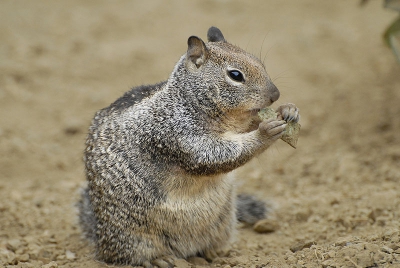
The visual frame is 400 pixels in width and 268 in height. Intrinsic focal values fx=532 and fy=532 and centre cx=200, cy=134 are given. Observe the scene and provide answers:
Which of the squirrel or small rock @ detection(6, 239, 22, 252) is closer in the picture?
the squirrel

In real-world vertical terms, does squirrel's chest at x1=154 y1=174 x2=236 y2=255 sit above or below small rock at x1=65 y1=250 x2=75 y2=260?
above

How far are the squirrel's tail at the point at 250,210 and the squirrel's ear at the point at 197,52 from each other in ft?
6.09

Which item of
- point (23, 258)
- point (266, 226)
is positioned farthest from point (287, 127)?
point (23, 258)

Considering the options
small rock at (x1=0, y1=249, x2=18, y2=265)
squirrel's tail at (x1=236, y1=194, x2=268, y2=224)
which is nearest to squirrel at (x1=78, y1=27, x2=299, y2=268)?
small rock at (x1=0, y1=249, x2=18, y2=265)

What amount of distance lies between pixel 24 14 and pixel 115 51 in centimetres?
238

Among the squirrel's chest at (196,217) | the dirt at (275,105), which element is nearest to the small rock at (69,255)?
the dirt at (275,105)

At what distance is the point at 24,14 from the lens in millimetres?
10898

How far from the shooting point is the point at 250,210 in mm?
6035

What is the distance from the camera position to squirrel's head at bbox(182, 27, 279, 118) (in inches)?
183

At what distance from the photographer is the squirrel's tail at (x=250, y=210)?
6000 mm

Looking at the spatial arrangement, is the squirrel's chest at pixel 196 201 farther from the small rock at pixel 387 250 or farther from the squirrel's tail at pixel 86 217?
the small rock at pixel 387 250

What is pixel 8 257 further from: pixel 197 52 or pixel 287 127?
pixel 287 127

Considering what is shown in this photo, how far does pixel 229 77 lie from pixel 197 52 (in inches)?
16.5

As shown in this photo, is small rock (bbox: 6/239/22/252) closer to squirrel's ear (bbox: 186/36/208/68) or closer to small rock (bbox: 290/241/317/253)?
squirrel's ear (bbox: 186/36/208/68)
